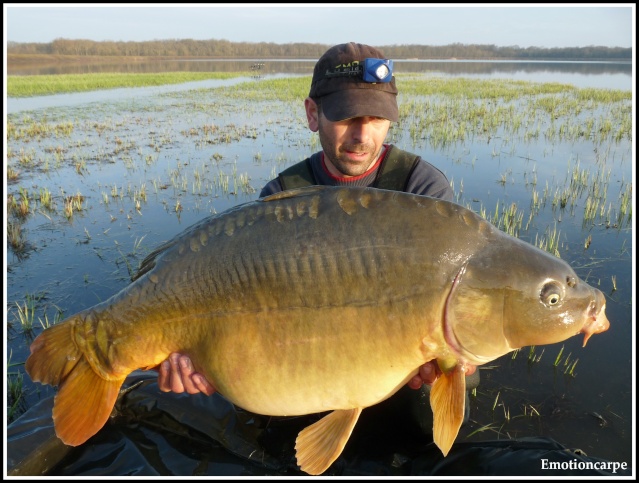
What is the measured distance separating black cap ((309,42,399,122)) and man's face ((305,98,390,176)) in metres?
0.08

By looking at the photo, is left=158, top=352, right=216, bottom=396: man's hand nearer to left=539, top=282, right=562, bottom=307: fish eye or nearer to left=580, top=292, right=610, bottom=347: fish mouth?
left=539, top=282, right=562, bottom=307: fish eye

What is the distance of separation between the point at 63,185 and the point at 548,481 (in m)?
9.38

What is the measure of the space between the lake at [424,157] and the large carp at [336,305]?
5.02 ft

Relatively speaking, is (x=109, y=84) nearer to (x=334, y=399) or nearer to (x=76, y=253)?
(x=76, y=253)

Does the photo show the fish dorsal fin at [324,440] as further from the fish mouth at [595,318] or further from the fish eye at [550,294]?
the fish mouth at [595,318]

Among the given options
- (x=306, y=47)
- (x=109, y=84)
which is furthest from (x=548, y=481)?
(x=306, y=47)

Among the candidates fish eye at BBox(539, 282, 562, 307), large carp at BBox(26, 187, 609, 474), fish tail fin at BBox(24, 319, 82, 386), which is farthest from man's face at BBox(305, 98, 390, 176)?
fish tail fin at BBox(24, 319, 82, 386)

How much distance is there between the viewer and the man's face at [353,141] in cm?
297

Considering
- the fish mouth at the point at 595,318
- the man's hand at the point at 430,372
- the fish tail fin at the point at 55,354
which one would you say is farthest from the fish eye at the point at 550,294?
the fish tail fin at the point at 55,354

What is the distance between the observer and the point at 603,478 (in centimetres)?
243

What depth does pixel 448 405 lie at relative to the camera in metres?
1.98

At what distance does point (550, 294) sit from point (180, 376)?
5.78 feet

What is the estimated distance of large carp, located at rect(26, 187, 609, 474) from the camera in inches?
75.1

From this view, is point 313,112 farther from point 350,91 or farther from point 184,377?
point 184,377
